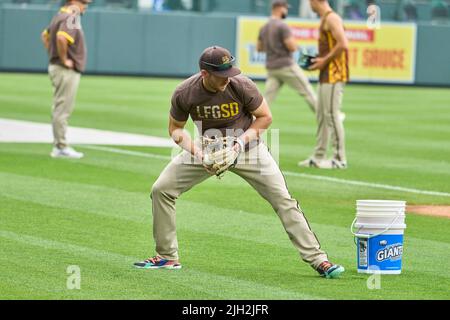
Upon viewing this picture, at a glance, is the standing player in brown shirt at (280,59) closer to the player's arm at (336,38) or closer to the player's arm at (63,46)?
the player's arm at (336,38)

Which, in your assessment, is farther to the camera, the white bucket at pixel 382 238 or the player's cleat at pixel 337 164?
the player's cleat at pixel 337 164

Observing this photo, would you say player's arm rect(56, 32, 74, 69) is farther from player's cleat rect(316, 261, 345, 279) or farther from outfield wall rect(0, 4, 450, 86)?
outfield wall rect(0, 4, 450, 86)

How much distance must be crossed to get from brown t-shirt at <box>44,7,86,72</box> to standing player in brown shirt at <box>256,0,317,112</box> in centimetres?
358

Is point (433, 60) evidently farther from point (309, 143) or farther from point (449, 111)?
point (309, 143)

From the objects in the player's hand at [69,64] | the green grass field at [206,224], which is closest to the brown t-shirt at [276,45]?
the green grass field at [206,224]

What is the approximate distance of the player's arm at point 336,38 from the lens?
50.6 ft

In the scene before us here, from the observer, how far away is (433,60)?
3503 cm

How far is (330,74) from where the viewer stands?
15.7 meters

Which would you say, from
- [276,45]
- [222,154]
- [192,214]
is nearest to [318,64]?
[276,45]

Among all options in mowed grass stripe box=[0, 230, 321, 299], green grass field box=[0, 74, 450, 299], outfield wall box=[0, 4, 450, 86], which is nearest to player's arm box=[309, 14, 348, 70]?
green grass field box=[0, 74, 450, 299]

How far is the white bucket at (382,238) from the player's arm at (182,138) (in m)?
1.34

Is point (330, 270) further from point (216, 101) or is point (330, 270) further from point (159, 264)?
point (216, 101)

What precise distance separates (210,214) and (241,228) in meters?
0.87
